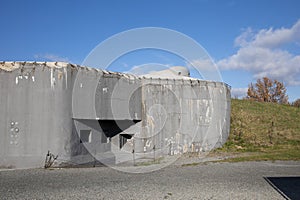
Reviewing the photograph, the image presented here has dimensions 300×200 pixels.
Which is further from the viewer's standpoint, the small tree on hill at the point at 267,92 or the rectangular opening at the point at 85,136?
the small tree on hill at the point at 267,92

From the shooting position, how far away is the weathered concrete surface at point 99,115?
10.9 metres

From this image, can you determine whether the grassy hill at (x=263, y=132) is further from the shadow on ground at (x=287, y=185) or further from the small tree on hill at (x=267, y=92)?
the small tree on hill at (x=267, y=92)

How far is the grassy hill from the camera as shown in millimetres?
15859

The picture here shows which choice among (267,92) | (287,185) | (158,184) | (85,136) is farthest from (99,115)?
(267,92)

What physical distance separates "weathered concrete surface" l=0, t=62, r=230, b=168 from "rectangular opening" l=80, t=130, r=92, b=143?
0.13 feet

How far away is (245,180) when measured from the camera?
862 cm

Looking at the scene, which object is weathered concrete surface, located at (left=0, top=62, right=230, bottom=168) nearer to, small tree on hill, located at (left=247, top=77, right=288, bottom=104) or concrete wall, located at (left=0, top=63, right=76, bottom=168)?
concrete wall, located at (left=0, top=63, right=76, bottom=168)

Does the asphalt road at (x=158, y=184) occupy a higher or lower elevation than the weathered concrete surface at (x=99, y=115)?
lower

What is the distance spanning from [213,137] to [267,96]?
153 ft

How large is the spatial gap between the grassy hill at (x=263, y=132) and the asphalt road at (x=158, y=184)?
4.37 meters

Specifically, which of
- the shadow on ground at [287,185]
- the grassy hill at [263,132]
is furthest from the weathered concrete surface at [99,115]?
the shadow on ground at [287,185]

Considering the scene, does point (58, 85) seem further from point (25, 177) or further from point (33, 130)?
point (25, 177)

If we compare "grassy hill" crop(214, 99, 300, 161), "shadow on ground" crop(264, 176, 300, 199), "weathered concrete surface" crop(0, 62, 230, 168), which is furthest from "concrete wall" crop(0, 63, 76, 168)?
"grassy hill" crop(214, 99, 300, 161)

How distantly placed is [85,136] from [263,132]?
1414 cm
